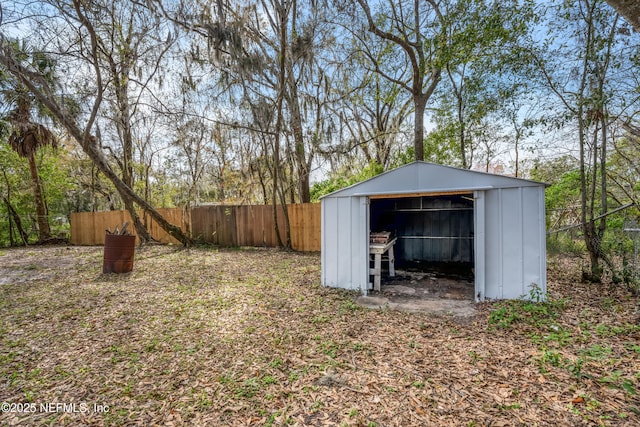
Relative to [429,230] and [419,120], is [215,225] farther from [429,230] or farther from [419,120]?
[419,120]

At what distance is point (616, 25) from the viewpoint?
4.01 m

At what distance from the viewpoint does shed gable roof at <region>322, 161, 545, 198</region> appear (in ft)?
12.7

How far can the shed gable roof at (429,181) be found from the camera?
388 centimetres

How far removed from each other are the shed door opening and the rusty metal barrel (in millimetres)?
5435

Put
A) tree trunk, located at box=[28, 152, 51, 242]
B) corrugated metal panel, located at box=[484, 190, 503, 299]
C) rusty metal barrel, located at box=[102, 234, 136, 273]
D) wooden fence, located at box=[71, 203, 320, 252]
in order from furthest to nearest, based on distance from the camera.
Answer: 1. tree trunk, located at box=[28, 152, 51, 242]
2. wooden fence, located at box=[71, 203, 320, 252]
3. rusty metal barrel, located at box=[102, 234, 136, 273]
4. corrugated metal panel, located at box=[484, 190, 503, 299]

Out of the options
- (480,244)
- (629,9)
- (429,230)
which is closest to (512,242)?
(480,244)

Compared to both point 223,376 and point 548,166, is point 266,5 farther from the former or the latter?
point 548,166

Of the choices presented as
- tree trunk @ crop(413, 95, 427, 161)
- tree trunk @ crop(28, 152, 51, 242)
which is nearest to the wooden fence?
tree trunk @ crop(413, 95, 427, 161)

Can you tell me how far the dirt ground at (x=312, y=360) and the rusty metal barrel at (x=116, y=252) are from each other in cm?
126

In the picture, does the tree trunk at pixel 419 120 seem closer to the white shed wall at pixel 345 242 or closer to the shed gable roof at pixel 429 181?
the shed gable roof at pixel 429 181

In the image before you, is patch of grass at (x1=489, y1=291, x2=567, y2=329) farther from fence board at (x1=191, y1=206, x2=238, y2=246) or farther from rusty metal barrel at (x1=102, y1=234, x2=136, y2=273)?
fence board at (x1=191, y1=206, x2=238, y2=246)

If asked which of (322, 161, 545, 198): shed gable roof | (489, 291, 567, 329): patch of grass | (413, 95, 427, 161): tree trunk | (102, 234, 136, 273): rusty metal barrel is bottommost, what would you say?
(489, 291, 567, 329): patch of grass

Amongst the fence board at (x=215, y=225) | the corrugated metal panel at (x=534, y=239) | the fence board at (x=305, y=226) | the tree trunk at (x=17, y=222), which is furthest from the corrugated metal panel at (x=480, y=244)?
the tree trunk at (x=17, y=222)

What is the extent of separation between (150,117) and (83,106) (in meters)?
1.92
